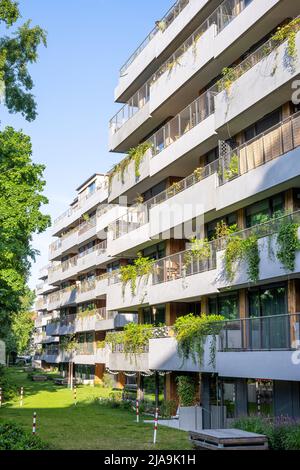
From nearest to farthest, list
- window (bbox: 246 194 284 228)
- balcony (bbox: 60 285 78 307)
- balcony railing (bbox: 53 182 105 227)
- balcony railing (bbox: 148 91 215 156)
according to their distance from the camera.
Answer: window (bbox: 246 194 284 228), balcony railing (bbox: 148 91 215 156), balcony railing (bbox: 53 182 105 227), balcony (bbox: 60 285 78 307)

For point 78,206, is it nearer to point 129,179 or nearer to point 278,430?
point 129,179

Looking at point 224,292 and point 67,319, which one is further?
→ point 67,319

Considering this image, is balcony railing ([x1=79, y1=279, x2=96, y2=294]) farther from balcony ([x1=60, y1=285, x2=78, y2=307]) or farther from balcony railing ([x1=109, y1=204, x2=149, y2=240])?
balcony railing ([x1=109, y1=204, x2=149, y2=240])

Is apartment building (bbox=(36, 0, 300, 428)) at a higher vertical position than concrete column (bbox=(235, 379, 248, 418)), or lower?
higher

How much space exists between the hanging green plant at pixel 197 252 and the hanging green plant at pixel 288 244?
557 centimetres

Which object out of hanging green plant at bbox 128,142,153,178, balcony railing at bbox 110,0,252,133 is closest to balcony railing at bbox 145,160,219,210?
hanging green plant at bbox 128,142,153,178

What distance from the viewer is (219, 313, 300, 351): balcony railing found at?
680 inches

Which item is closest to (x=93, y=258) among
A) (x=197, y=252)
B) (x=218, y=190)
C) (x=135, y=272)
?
(x=135, y=272)

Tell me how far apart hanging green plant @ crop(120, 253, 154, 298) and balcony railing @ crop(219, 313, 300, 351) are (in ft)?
29.5

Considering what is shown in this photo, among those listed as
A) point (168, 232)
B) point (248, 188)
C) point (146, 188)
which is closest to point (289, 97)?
point (248, 188)

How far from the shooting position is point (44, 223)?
110ft

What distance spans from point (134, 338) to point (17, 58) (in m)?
14.9

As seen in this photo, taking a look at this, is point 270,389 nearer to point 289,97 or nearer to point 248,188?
point 248,188
